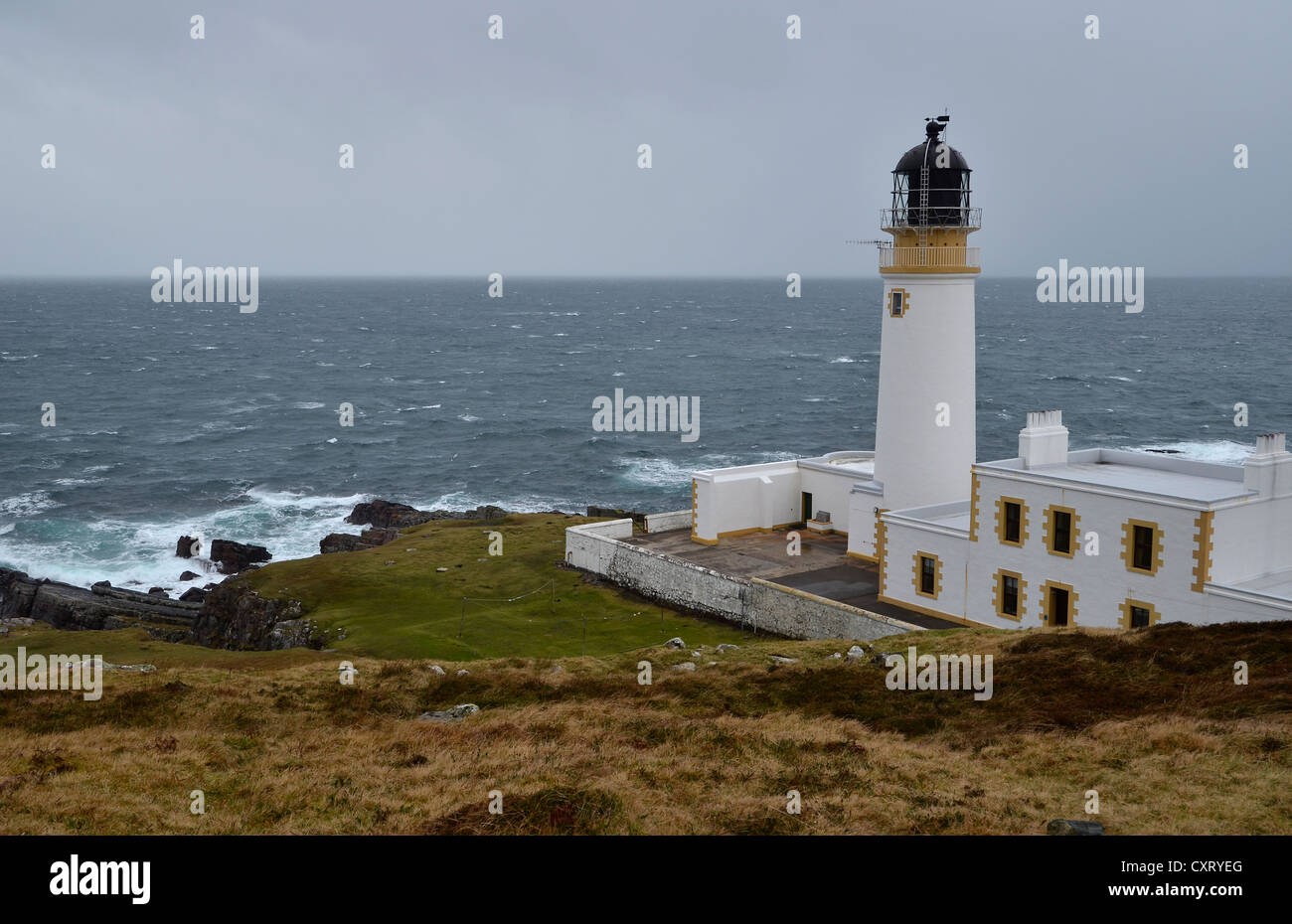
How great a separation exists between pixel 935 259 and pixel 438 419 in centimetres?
7963

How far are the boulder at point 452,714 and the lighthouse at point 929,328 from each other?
1978 centimetres

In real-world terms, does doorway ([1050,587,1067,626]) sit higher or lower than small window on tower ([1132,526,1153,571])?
lower

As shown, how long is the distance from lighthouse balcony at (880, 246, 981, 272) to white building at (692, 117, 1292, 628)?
0.21 ft

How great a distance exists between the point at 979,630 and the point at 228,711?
60.0 feet

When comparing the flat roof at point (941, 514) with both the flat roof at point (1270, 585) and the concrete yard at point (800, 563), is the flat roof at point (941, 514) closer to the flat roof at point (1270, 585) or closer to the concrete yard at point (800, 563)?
the concrete yard at point (800, 563)

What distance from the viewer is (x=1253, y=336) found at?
589ft

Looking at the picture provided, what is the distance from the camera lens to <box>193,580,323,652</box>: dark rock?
1527 inches

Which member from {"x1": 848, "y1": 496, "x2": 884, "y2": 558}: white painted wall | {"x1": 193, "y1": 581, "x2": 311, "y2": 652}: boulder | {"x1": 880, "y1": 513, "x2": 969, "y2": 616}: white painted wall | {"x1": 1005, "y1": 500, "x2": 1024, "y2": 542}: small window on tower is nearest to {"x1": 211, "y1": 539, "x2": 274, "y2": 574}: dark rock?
{"x1": 193, "y1": 581, "x2": 311, "y2": 652}: boulder

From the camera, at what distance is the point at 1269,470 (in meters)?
28.5

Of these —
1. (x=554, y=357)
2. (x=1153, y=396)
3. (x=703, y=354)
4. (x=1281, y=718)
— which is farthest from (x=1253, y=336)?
(x=1281, y=718)

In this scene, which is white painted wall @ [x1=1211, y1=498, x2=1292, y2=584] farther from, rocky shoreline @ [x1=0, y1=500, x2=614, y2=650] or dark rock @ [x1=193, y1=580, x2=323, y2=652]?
dark rock @ [x1=193, y1=580, x2=323, y2=652]
